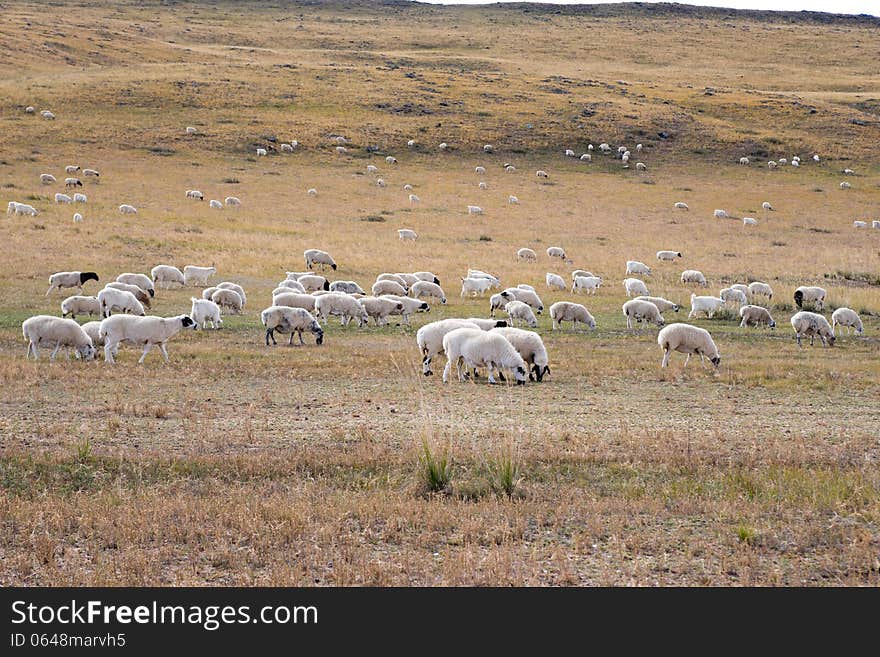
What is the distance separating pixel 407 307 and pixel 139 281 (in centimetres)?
838

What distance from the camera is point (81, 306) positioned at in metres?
23.9

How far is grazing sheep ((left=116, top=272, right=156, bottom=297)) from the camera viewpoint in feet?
93.4

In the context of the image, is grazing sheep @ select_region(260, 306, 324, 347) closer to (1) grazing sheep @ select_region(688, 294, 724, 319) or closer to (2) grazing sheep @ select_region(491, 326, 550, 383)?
(2) grazing sheep @ select_region(491, 326, 550, 383)

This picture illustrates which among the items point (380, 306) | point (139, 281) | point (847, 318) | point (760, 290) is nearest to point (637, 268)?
point (760, 290)

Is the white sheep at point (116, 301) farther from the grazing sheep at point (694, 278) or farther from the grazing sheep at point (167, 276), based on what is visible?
the grazing sheep at point (694, 278)

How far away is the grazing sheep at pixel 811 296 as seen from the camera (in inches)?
1199

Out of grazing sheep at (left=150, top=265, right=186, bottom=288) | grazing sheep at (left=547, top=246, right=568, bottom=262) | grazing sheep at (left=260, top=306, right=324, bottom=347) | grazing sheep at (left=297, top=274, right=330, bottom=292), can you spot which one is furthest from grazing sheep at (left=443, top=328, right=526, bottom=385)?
grazing sheep at (left=547, top=246, right=568, bottom=262)

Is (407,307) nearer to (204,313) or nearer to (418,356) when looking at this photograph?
(204,313)

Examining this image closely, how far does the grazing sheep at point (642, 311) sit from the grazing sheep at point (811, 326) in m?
3.91

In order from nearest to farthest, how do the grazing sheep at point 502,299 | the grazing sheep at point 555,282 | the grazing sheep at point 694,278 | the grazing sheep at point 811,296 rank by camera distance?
the grazing sheep at point 502,299
the grazing sheep at point 811,296
the grazing sheep at point 555,282
the grazing sheep at point 694,278

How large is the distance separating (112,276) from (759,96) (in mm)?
80107

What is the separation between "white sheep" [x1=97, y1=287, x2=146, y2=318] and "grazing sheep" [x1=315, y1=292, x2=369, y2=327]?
4551 mm

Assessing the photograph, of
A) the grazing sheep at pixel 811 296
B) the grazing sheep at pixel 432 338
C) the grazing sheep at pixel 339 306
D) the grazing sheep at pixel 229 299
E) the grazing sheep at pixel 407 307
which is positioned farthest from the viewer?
the grazing sheep at pixel 811 296

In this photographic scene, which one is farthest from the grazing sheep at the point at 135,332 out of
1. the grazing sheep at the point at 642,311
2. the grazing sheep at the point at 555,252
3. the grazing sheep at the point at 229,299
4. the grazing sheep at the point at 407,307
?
the grazing sheep at the point at 555,252
